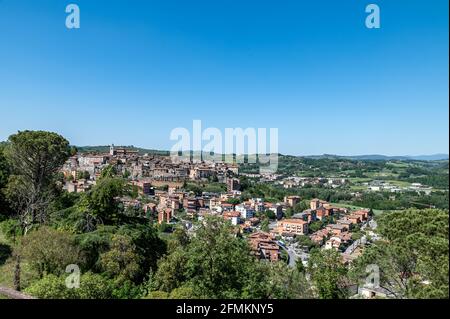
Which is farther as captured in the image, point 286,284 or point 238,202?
point 238,202

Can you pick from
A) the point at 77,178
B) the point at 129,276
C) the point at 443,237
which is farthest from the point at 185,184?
the point at 443,237

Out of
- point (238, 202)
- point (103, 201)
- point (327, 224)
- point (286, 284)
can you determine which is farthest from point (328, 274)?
point (238, 202)

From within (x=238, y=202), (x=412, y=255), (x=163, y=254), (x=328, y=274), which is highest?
(x=412, y=255)

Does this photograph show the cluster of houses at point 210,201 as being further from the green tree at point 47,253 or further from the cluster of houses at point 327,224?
the green tree at point 47,253

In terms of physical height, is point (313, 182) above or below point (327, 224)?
above

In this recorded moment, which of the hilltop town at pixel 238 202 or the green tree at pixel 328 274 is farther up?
the green tree at pixel 328 274

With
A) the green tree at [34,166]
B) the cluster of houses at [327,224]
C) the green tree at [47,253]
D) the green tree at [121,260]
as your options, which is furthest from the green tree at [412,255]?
the cluster of houses at [327,224]

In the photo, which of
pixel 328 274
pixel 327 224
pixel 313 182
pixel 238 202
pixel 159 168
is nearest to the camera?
pixel 328 274

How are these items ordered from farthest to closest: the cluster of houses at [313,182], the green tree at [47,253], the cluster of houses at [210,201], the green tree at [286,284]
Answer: the cluster of houses at [313,182], the cluster of houses at [210,201], the green tree at [47,253], the green tree at [286,284]

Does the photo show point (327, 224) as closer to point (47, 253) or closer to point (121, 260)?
point (121, 260)

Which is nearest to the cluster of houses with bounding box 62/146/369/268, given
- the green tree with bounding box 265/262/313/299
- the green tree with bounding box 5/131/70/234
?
the green tree with bounding box 5/131/70/234

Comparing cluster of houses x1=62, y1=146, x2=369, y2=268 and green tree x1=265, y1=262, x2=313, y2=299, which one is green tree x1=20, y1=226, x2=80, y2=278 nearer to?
green tree x1=265, y1=262, x2=313, y2=299
